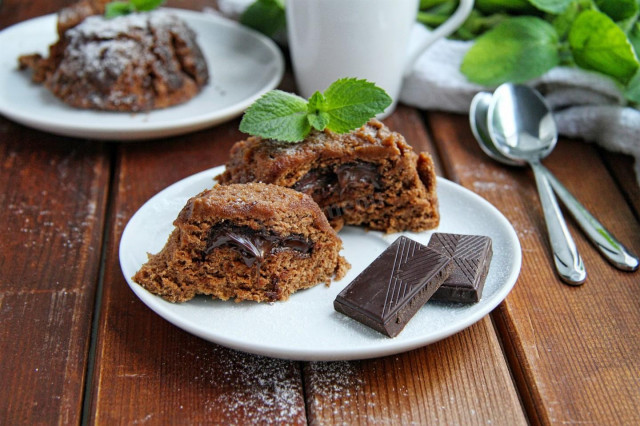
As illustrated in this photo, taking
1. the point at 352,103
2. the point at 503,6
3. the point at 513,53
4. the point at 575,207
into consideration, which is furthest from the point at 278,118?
the point at 503,6

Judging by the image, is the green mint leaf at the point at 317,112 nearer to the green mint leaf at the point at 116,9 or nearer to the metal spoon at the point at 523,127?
the metal spoon at the point at 523,127

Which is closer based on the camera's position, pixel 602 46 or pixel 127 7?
pixel 602 46

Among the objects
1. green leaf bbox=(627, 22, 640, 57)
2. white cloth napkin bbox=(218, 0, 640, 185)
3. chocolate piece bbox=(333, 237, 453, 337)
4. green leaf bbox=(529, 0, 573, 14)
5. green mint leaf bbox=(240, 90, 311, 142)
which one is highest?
green mint leaf bbox=(240, 90, 311, 142)

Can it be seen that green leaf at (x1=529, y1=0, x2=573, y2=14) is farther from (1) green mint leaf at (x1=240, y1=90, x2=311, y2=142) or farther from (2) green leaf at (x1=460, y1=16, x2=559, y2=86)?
(1) green mint leaf at (x1=240, y1=90, x2=311, y2=142)

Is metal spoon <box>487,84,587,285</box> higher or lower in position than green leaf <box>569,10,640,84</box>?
lower

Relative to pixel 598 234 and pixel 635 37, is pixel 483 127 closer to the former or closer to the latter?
pixel 598 234

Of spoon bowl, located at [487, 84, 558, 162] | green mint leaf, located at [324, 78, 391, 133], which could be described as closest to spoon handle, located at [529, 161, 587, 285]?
spoon bowl, located at [487, 84, 558, 162]

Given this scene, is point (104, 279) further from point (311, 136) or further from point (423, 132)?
point (423, 132)
